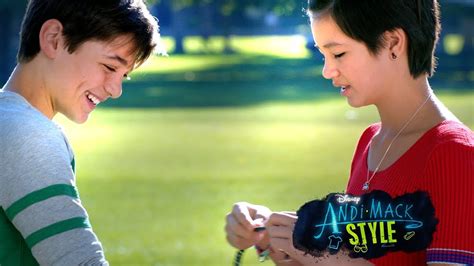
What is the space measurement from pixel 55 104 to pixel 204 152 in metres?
13.5

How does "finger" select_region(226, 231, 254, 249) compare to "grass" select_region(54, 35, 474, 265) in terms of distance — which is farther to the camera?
"grass" select_region(54, 35, 474, 265)

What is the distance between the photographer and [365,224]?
2.28 meters

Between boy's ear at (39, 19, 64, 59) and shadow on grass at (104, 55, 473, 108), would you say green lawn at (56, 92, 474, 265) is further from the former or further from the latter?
boy's ear at (39, 19, 64, 59)

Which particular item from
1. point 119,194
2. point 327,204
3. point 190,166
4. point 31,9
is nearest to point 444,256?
point 327,204

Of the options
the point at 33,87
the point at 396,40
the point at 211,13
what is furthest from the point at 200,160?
the point at 211,13

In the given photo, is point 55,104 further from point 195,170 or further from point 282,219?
point 195,170

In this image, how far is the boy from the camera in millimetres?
2191

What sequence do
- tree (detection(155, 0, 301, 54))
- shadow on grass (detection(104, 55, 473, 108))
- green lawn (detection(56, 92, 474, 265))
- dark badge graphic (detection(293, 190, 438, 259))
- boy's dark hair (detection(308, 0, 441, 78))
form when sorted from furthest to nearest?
tree (detection(155, 0, 301, 54)), shadow on grass (detection(104, 55, 473, 108)), green lawn (detection(56, 92, 474, 265)), boy's dark hair (detection(308, 0, 441, 78)), dark badge graphic (detection(293, 190, 438, 259))

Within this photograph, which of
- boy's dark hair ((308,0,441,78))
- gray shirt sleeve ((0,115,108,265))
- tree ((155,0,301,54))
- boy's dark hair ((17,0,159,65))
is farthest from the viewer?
tree ((155,0,301,54))

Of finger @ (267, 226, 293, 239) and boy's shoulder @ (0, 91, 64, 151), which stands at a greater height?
boy's shoulder @ (0, 91, 64, 151)

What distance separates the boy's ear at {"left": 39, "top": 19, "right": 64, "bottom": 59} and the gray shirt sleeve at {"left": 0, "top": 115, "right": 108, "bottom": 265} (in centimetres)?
25

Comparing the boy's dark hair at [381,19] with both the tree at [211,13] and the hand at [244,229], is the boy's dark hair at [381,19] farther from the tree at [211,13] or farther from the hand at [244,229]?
the tree at [211,13]

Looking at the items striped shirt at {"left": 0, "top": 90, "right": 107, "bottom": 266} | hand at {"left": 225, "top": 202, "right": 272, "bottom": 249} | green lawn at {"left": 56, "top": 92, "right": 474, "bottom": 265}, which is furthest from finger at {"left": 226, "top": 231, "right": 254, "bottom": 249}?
green lawn at {"left": 56, "top": 92, "right": 474, "bottom": 265}

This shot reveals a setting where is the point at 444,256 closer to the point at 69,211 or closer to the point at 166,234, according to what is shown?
the point at 69,211
